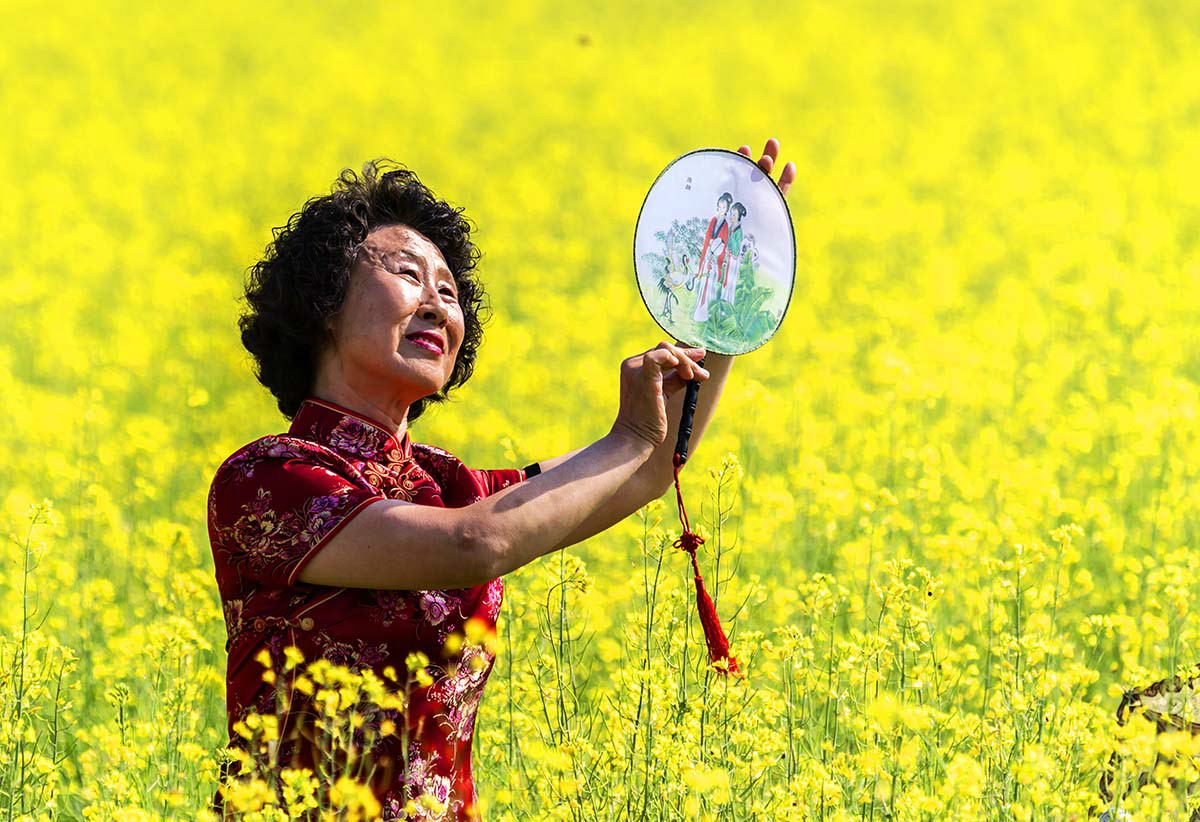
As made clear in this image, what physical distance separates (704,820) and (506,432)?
14.1 feet

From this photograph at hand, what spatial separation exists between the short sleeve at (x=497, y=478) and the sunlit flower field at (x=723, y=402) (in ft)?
0.76

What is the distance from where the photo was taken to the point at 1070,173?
1212 cm

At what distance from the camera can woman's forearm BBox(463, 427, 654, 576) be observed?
2.29m

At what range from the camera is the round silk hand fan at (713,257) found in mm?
2764

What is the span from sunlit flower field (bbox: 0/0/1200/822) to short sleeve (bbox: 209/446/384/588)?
7.8 inches

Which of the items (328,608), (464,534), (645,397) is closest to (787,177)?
(645,397)

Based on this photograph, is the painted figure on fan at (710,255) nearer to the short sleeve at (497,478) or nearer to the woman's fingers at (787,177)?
the woman's fingers at (787,177)

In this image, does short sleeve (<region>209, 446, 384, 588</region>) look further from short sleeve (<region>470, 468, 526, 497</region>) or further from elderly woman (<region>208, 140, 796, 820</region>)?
short sleeve (<region>470, 468, 526, 497</region>)

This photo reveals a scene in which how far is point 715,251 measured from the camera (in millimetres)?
2799

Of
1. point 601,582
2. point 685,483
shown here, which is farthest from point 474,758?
point 685,483

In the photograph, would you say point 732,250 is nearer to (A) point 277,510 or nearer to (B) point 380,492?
(B) point 380,492

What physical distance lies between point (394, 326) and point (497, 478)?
0.48 meters

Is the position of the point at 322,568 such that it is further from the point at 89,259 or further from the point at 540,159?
the point at 540,159

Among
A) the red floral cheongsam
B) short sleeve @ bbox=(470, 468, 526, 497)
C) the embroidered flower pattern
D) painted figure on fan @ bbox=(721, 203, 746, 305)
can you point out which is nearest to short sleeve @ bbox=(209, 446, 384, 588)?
the red floral cheongsam
